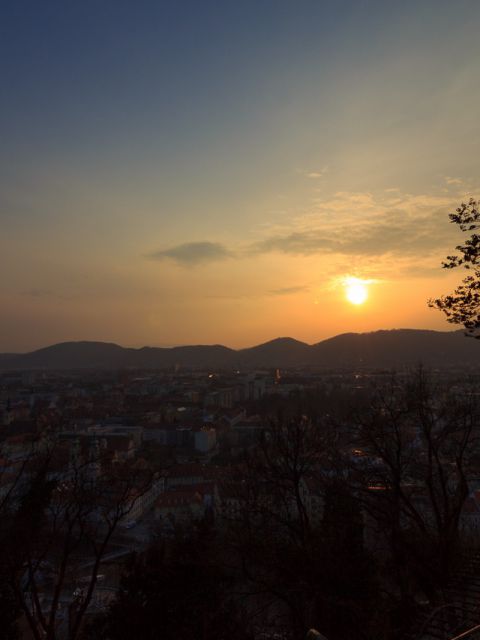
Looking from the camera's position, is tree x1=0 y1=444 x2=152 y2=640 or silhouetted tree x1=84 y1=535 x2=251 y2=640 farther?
silhouetted tree x1=84 y1=535 x2=251 y2=640

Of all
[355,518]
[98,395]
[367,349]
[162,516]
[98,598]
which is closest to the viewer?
[355,518]

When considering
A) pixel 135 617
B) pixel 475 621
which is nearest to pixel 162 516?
pixel 135 617

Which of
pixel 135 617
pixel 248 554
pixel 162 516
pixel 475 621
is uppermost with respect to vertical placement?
pixel 475 621

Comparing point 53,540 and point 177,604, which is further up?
point 177,604

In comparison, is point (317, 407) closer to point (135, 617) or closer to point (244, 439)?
point (244, 439)

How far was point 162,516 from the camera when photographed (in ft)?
84.8

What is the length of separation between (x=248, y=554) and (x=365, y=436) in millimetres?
2741

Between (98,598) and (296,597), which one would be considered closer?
(296,597)

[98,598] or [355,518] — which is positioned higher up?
[355,518]

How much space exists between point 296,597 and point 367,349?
166979 mm

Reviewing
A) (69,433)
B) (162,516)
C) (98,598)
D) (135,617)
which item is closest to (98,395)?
(69,433)

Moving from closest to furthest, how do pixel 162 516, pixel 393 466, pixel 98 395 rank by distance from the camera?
pixel 393 466, pixel 162 516, pixel 98 395

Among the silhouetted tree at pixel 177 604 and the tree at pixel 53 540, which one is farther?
the silhouetted tree at pixel 177 604

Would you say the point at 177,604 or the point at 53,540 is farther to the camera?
the point at 53,540
